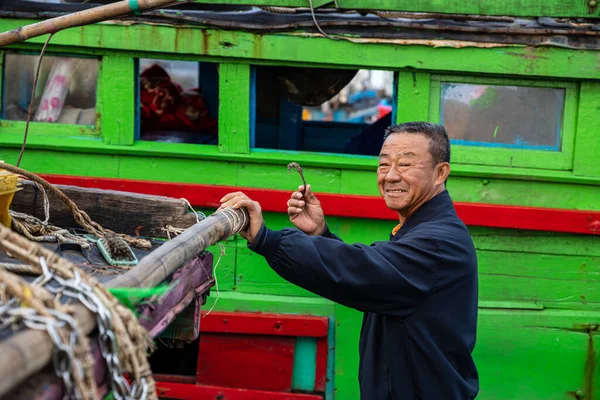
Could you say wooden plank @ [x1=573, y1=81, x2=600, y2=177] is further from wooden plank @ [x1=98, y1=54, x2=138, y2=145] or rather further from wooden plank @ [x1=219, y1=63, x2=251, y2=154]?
wooden plank @ [x1=98, y1=54, x2=138, y2=145]

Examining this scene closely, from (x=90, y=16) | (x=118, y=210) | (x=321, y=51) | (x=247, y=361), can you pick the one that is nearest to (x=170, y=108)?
(x=321, y=51)

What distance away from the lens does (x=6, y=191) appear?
237 cm

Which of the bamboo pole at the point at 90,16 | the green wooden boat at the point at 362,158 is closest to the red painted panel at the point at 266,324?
the green wooden boat at the point at 362,158

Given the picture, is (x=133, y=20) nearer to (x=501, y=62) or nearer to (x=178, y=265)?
(x=501, y=62)

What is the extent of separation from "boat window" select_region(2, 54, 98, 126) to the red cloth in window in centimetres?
102

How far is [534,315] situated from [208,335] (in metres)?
2.02

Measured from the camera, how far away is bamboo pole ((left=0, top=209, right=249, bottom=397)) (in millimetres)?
1204

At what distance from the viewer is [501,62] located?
14.3 ft

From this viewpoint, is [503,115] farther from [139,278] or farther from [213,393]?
[139,278]

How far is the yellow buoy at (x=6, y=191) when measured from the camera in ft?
7.74

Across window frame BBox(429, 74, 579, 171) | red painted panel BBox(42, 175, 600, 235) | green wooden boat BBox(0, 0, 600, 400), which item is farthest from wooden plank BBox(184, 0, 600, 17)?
red painted panel BBox(42, 175, 600, 235)

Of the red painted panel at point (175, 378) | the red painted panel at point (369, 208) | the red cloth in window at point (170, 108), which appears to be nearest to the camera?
the red painted panel at point (369, 208)

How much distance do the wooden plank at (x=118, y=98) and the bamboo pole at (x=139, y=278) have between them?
2174mm

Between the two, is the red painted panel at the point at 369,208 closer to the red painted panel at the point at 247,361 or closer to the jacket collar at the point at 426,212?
the red painted panel at the point at 247,361
